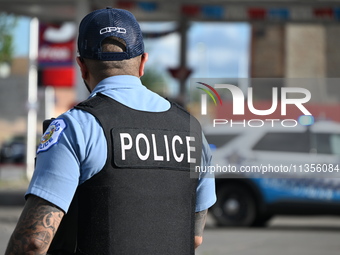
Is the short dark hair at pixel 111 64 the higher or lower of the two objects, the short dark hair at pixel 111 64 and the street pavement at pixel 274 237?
the higher

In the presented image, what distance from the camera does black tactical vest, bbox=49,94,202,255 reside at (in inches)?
106

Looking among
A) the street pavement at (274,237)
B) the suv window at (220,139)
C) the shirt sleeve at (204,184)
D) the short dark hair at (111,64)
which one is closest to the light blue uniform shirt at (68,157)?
the short dark hair at (111,64)

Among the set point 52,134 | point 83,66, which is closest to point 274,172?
point 83,66

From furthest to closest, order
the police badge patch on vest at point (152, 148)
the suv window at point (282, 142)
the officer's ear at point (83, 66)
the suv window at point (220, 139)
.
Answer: the suv window at point (220, 139) → the suv window at point (282, 142) → the officer's ear at point (83, 66) → the police badge patch on vest at point (152, 148)

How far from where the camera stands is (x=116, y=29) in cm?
282

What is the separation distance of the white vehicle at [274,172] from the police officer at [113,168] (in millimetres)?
9842

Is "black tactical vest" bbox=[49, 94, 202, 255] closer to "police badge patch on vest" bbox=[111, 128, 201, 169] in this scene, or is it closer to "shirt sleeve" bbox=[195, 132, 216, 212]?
"police badge patch on vest" bbox=[111, 128, 201, 169]

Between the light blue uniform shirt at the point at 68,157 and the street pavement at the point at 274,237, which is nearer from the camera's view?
the light blue uniform shirt at the point at 68,157

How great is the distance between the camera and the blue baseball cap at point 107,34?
281cm

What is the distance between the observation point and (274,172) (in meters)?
13.8

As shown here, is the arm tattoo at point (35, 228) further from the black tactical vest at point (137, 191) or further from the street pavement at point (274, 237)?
the street pavement at point (274, 237)

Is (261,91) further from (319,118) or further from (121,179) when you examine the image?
(319,118)

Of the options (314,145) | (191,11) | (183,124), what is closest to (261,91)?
(183,124)

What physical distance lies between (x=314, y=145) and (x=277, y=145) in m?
0.59
